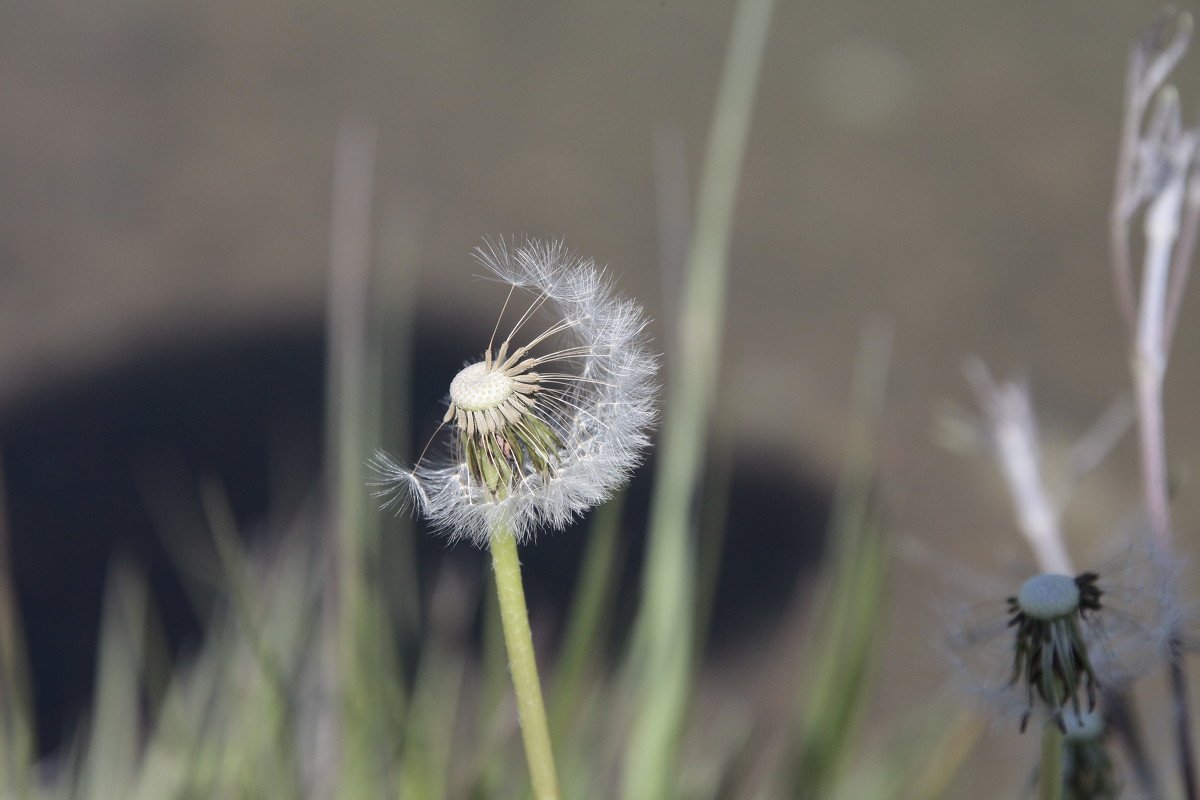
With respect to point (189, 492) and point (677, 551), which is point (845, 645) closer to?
point (677, 551)

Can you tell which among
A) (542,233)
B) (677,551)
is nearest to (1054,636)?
(677,551)

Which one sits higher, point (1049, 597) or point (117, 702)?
point (1049, 597)

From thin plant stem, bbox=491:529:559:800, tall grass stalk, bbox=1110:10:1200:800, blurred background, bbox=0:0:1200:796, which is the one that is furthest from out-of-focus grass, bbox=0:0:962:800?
blurred background, bbox=0:0:1200:796

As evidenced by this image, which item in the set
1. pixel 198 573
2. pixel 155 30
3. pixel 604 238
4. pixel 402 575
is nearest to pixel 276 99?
pixel 155 30

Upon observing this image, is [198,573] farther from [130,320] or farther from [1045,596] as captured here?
[1045,596]

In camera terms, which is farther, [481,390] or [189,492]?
[189,492]

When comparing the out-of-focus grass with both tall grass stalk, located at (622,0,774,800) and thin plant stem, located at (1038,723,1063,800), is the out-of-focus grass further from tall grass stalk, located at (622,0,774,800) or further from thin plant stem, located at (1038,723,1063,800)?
thin plant stem, located at (1038,723,1063,800)

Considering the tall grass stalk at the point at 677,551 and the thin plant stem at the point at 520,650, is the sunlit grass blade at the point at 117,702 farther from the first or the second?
the thin plant stem at the point at 520,650
